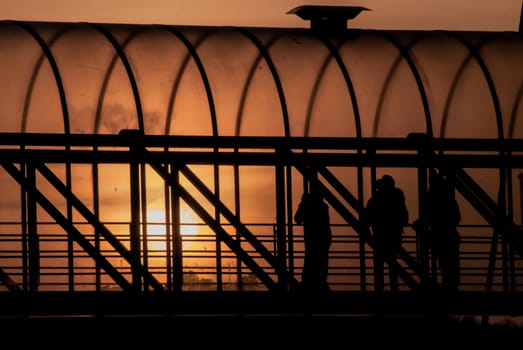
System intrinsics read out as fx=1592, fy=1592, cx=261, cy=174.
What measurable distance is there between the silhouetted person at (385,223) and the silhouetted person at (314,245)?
58 centimetres

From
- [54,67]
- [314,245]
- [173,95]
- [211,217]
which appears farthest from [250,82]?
[211,217]

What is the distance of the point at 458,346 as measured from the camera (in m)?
17.8

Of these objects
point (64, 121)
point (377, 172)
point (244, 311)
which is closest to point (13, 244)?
point (64, 121)

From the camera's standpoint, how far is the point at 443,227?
17.6m

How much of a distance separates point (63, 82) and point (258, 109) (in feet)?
10.1

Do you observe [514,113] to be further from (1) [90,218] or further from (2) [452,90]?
(1) [90,218]

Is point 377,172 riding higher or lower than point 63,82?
lower

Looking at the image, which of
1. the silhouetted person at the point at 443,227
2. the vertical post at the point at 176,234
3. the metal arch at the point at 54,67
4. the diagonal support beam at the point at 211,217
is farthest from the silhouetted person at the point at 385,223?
the metal arch at the point at 54,67

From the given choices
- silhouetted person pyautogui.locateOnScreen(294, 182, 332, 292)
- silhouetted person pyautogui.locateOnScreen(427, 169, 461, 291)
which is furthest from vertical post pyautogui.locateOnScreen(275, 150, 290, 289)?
silhouetted person pyautogui.locateOnScreen(427, 169, 461, 291)

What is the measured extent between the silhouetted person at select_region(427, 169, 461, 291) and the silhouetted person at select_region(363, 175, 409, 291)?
55 cm

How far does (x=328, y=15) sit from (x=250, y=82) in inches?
114

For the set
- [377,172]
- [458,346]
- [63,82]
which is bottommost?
[458,346]

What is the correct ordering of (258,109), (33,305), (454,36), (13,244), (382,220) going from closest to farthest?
(33,305), (382,220), (13,244), (258,109), (454,36)

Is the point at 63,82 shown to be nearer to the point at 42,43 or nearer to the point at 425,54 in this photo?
the point at 42,43
